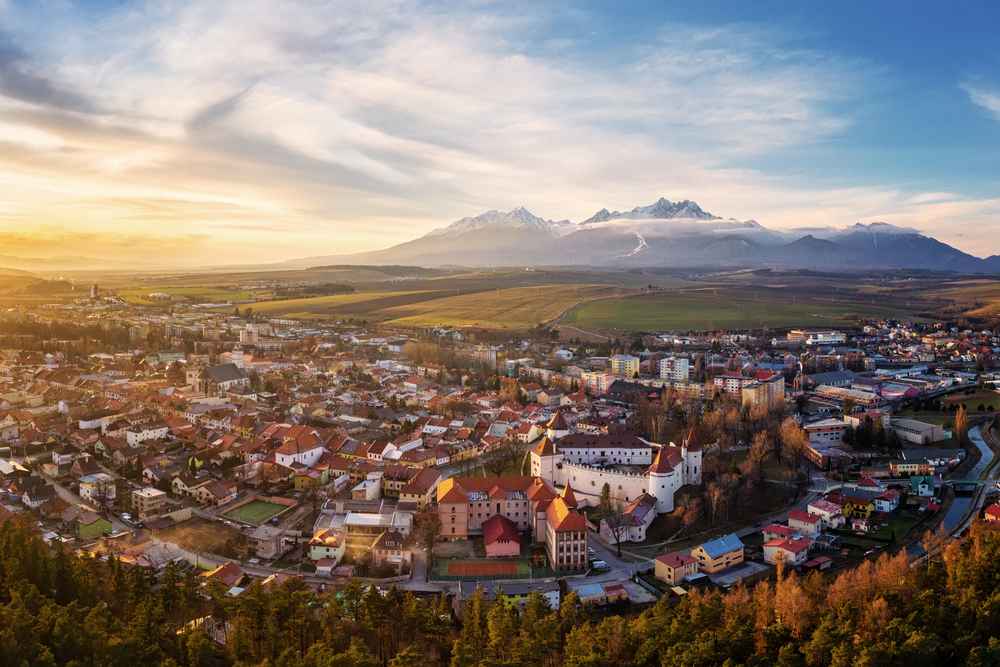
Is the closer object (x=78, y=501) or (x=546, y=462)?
(x=78, y=501)

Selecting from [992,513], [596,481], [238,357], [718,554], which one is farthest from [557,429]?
[238,357]

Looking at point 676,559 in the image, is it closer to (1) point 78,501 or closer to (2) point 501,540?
(2) point 501,540

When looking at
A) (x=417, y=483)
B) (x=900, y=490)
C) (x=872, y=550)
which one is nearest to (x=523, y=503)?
(x=417, y=483)

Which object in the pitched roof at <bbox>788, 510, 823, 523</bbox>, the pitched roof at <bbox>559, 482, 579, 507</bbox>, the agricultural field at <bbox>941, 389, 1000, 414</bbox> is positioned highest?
the agricultural field at <bbox>941, 389, 1000, 414</bbox>

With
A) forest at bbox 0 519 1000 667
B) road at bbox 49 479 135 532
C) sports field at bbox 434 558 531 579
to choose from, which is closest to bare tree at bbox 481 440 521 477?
sports field at bbox 434 558 531 579

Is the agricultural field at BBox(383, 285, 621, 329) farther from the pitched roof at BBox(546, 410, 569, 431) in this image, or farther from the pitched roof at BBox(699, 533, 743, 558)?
the pitched roof at BBox(699, 533, 743, 558)

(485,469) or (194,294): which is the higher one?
(194,294)
